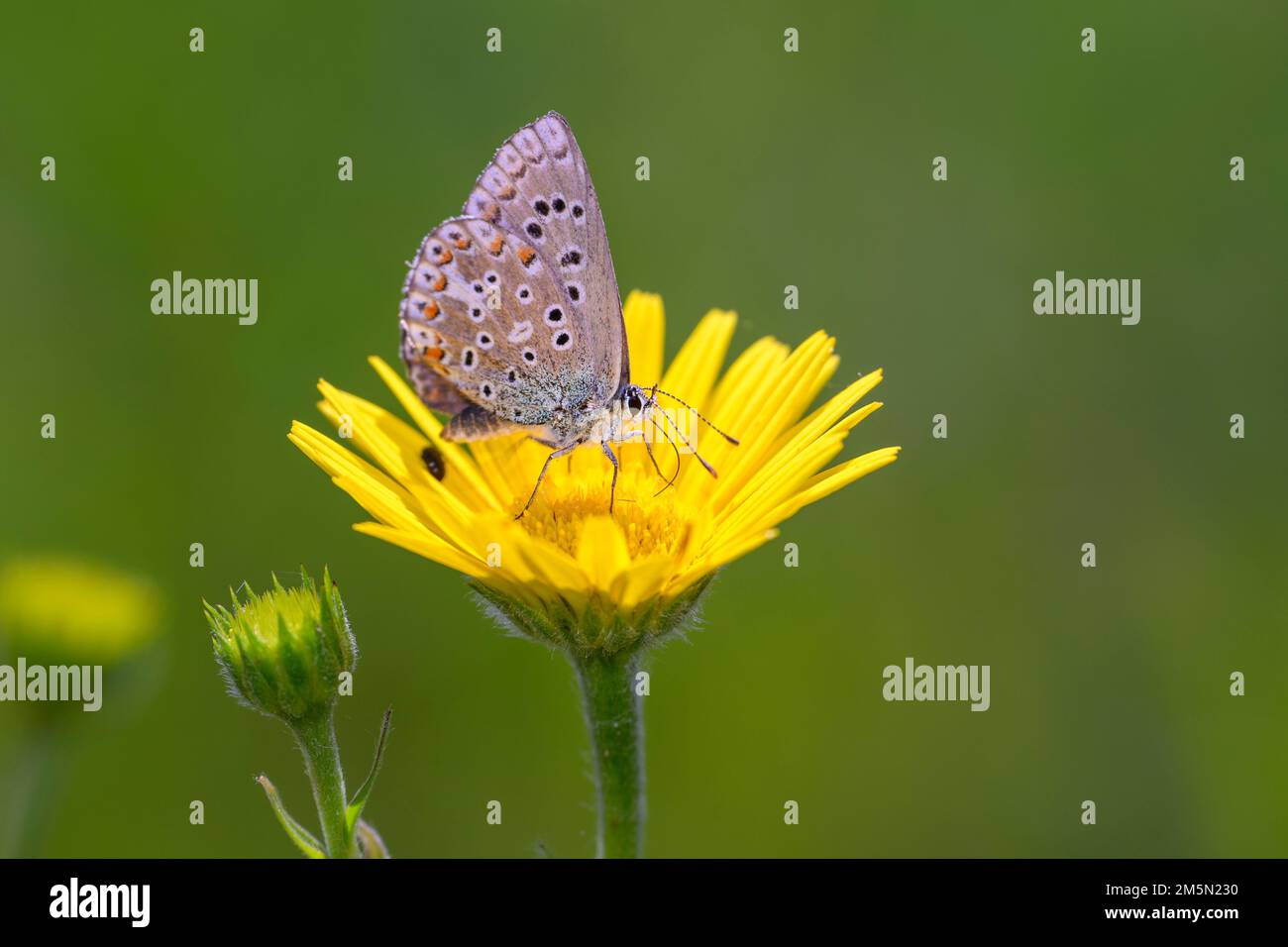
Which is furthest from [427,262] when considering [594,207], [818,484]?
[818,484]

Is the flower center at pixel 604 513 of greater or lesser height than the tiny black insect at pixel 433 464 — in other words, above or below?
below

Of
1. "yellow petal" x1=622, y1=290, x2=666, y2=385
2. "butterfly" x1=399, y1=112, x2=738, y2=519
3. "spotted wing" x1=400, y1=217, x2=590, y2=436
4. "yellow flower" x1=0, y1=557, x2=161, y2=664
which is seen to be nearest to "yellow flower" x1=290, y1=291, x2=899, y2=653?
"yellow petal" x1=622, y1=290, x2=666, y2=385

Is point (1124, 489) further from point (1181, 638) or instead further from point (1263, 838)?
point (1263, 838)

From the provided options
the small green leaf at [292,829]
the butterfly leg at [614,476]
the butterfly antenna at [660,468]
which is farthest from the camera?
the butterfly antenna at [660,468]
